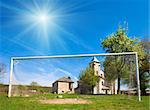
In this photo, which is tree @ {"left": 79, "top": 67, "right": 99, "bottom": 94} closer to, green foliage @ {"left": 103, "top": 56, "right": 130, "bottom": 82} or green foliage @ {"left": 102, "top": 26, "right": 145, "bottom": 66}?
green foliage @ {"left": 103, "top": 56, "right": 130, "bottom": 82}

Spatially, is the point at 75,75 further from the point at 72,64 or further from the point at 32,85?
the point at 32,85

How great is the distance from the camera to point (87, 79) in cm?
1767

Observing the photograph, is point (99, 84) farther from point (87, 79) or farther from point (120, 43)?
point (120, 43)

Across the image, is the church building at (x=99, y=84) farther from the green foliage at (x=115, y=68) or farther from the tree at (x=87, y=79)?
the green foliage at (x=115, y=68)

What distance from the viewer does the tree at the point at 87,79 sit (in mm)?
16317

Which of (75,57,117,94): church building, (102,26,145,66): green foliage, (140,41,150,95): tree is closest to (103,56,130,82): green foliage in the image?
(75,57,117,94): church building

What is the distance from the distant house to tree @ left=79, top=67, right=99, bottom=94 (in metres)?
0.88

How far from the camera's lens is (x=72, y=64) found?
1623cm

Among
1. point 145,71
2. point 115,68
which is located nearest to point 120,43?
point 145,71

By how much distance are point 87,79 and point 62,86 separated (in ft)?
7.30

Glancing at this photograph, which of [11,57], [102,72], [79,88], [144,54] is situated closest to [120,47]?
[144,54]

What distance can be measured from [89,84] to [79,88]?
1.21 meters

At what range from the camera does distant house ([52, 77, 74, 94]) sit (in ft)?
54.6

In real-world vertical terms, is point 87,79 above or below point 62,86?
above
